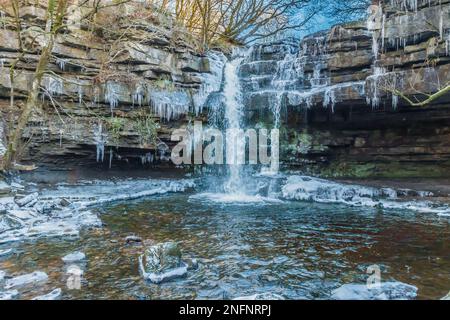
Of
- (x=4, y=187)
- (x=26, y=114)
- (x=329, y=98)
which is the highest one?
(x=329, y=98)

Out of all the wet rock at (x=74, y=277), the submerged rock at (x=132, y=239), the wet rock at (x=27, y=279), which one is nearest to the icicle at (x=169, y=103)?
the submerged rock at (x=132, y=239)

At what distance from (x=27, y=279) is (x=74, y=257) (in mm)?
607

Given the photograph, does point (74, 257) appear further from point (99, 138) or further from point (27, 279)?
point (99, 138)

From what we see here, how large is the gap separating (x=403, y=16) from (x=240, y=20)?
26.2 ft

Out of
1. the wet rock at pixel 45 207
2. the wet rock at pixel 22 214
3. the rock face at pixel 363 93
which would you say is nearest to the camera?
the wet rock at pixel 22 214

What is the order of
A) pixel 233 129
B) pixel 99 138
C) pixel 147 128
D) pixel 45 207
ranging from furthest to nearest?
pixel 233 129 < pixel 147 128 < pixel 99 138 < pixel 45 207

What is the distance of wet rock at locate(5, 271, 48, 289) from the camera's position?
9.44ft

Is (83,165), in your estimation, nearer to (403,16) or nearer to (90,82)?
(90,82)

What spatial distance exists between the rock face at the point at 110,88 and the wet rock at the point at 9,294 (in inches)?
252

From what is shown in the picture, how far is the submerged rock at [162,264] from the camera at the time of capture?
10.0 ft

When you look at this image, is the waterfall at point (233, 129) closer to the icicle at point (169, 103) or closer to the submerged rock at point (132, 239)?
the icicle at point (169, 103)

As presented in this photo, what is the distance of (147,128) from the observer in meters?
9.95

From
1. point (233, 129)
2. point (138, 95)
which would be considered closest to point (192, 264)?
point (138, 95)

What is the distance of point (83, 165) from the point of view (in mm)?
9852
